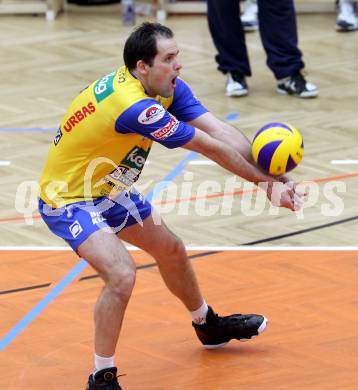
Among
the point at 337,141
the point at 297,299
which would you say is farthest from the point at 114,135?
the point at 337,141

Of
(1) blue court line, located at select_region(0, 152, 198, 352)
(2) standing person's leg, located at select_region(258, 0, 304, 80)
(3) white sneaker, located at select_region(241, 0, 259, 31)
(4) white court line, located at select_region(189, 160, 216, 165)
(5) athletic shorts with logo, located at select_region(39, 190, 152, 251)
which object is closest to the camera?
→ (5) athletic shorts with logo, located at select_region(39, 190, 152, 251)

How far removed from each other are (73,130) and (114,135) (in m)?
0.25

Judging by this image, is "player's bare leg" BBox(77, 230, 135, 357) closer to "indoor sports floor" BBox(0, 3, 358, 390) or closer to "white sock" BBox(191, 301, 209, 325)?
"indoor sports floor" BBox(0, 3, 358, 390)

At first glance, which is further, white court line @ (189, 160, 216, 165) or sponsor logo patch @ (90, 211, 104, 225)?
white court line @ (189, 160, 216, 165)

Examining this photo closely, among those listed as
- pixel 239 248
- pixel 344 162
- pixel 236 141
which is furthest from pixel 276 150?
pixel 344 162

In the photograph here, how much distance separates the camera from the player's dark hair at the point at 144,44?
6.20 meters

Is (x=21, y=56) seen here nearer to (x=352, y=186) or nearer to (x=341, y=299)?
(x=352, y=186)

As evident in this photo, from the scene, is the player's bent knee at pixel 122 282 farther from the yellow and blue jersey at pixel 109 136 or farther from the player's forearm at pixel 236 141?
the player's forearm at pixel 236 141

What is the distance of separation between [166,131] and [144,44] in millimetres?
507

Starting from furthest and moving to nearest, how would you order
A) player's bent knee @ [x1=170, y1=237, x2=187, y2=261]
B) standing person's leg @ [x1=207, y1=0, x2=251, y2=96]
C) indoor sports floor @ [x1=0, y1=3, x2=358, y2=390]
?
standing person's leg @ [x1=207, y1=0, x2=251, y2=96] < indoor sports floor @ [x1=0, y1=3, x2=358, y2=390] < player's bent knee @ [x1=170, y1=237, x2=187, y2=261]

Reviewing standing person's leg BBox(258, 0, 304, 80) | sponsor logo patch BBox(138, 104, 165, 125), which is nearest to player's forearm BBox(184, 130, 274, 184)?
sponsor logo patch BBox(138, 104, 165, 125)

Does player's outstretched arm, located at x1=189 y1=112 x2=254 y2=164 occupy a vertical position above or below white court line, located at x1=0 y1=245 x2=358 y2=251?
above

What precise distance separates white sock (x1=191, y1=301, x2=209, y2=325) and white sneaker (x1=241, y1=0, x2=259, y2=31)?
8223mm

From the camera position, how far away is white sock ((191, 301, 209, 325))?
695 cm
